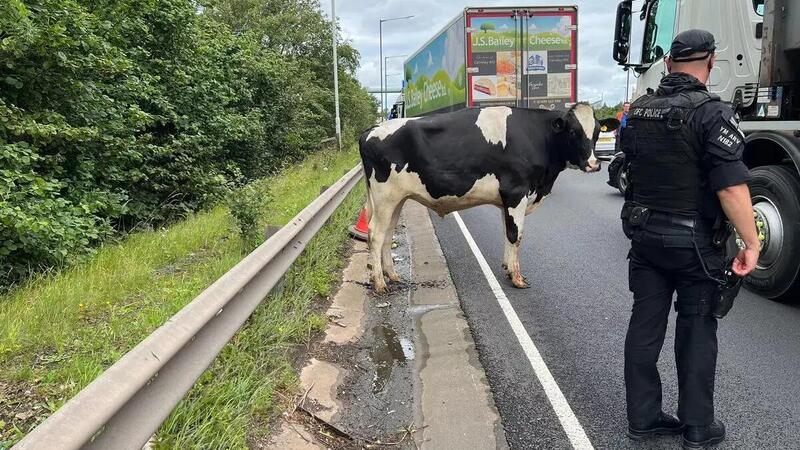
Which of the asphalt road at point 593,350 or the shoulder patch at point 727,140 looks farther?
the asphalt road at point 593,350

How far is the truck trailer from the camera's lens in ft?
45.1

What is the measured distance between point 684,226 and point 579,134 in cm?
315

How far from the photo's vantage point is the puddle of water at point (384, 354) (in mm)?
3896

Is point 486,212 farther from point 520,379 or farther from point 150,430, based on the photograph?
point 150,430

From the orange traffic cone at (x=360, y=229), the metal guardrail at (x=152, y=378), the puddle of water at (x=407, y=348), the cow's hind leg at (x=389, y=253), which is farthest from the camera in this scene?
the orange traffic cone at (x=360, y=229)

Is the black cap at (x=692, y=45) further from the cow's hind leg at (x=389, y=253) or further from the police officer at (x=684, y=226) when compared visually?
the cow's hind leg at (x=389, y=253)

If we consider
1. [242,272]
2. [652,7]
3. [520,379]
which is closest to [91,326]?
[242,272]

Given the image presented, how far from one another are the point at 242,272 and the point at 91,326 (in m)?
1.36

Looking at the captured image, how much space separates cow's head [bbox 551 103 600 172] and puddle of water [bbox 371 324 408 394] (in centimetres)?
264

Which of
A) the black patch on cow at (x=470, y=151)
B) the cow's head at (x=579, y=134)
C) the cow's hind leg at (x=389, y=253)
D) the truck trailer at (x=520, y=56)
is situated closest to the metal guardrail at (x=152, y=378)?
the black patch on cow at (x=470, y=151)

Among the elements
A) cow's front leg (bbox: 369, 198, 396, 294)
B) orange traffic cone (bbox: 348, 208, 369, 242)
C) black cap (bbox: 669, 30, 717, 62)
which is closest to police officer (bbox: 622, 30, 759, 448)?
black cap (bbox: 669, 30, 717, 62)

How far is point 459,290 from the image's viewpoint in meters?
5.88

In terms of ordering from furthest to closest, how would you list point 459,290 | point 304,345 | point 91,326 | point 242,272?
point 459,290
point 304,345
point 91,326
point 242,272

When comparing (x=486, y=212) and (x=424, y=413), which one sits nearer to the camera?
(x=424, y=413)
